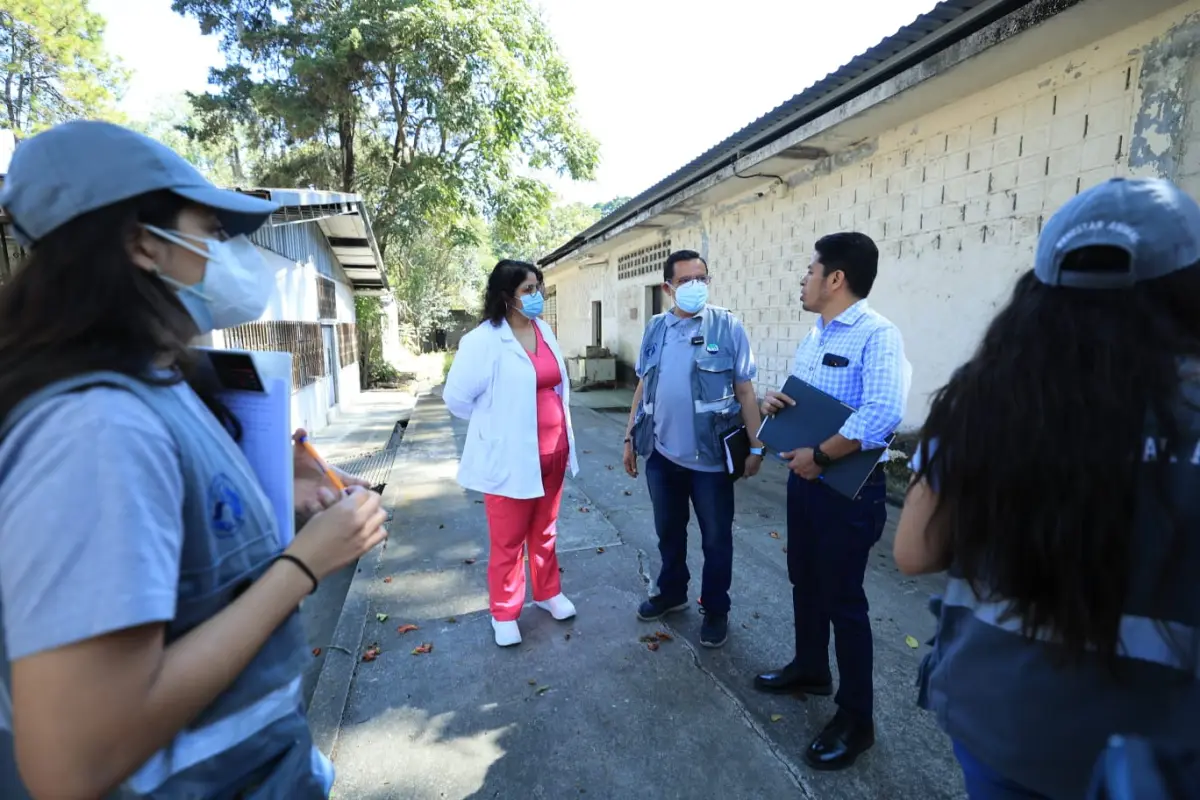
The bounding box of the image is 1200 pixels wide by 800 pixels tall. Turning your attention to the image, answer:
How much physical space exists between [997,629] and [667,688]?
6.09 ft

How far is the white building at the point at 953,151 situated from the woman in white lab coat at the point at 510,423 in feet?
10.4

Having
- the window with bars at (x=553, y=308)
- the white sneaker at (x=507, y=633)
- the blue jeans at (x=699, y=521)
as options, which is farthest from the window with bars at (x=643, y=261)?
the white sneaker at (x=507, y=633)

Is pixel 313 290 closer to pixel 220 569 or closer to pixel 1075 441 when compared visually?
pixel 220 569

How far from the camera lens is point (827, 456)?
7.10 ft

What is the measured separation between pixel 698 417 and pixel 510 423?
3.03ft

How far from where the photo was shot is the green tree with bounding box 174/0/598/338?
36.3 ft

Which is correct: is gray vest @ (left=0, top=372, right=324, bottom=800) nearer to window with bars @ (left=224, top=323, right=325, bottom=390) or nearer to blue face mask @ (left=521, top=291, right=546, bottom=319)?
blue face mask @ (left=521, top=291, right=546, bottom=319)

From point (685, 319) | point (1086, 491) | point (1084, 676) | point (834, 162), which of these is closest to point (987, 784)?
point (1084, 676)

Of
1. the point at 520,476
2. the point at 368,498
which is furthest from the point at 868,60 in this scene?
the point at 368,498

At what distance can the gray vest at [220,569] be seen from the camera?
30.8 inches

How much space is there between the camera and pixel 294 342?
912cm

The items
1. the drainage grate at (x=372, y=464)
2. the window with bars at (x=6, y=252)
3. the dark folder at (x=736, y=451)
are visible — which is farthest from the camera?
the drainage grate at (x=372, y=464)

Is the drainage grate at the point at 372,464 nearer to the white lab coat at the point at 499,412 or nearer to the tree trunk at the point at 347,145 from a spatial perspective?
the white lab coat at the point at 499,412

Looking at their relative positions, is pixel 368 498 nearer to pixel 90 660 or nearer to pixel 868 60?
pixel 90 660
